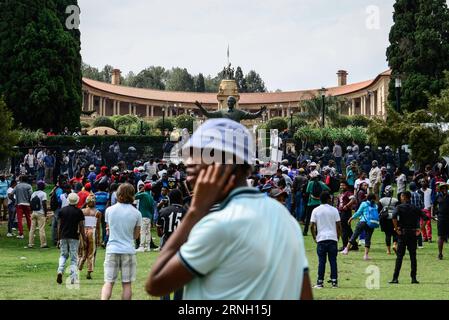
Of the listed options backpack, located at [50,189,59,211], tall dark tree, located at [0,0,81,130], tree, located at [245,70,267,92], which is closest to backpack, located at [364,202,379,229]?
backpack, located at [50,189,59,211]

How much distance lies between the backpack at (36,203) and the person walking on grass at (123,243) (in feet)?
29.7

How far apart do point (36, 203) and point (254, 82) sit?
12315cm

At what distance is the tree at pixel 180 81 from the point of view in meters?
124

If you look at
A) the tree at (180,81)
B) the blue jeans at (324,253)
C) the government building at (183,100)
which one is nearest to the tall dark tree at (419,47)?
the blue jeans at (324,253)

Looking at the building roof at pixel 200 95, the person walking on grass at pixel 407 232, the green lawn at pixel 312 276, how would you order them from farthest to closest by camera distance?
the building roof at pixel 200 95 < the person walking on grass at pixel 407 232 < the green lawn at pixel 312 276

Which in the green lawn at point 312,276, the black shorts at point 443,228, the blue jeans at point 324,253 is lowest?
the green lawn at point 312,276

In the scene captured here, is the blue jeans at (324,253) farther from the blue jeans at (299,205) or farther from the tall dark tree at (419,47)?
the tall dark tree at (419,47)

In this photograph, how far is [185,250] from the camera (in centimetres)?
325

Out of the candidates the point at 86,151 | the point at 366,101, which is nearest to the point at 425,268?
the point at 86,151

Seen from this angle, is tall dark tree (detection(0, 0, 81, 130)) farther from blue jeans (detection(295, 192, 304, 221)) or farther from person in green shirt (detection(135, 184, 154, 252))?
person in green shirt (detection(135, 184, 154, 252))

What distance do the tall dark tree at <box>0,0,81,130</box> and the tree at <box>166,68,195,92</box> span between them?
78817mm

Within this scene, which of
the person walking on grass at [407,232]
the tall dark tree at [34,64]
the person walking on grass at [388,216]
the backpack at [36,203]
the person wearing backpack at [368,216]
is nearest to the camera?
the person walking on grass at [407,232]

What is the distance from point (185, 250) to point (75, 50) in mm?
43858

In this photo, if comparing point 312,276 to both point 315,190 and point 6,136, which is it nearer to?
point 315,190
